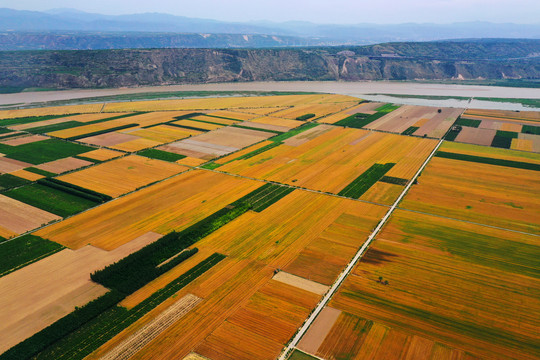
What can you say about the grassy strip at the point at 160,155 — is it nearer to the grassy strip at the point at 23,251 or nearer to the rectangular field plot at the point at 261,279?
the rectangular field plot at the point at 261,279

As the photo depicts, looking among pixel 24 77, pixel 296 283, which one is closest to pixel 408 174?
pixel 296 283

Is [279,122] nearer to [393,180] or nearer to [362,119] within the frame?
[362,119]

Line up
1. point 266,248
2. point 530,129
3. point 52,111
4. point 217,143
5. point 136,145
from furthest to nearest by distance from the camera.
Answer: point 52,111 → point 530,129 → point 217,143 → point 136,145 → point 266,248

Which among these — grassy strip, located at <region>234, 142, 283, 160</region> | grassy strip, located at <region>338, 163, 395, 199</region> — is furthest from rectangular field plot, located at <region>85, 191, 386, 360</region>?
grassy strip, located at <region>234, 142, 283, 160</region>

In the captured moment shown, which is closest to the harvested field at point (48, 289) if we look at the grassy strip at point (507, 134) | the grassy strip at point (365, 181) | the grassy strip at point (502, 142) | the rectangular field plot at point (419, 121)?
the grassy strip at point (365, 181)

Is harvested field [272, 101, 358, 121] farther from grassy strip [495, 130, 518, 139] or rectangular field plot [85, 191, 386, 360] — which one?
rectangular field plot [85, 191, 386, 360]

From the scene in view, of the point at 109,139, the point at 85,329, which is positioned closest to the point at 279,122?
the point at 109,139
